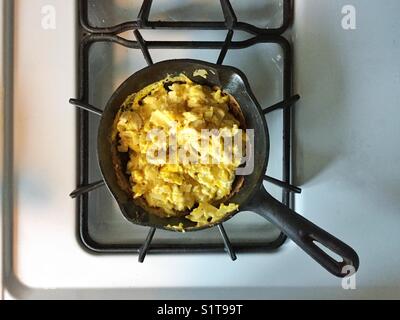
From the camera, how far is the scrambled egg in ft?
2.15

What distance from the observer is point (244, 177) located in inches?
26.1

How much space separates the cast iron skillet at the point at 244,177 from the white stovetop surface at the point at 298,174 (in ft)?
0.24

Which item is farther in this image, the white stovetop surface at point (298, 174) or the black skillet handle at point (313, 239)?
the white stovetop surface at point (298, 174)

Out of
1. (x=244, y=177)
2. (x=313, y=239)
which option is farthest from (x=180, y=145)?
(x=313, y=239)

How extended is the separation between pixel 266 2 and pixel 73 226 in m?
0.39

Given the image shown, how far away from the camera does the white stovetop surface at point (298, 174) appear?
0.70 metres

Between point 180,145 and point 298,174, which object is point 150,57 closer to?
point 180,145

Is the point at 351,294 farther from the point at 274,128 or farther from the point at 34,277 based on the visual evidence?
the point at 34,277

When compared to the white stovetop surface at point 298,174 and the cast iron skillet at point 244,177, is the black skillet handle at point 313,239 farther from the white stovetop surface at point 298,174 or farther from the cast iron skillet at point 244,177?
the white stovetop surface at point 298,174

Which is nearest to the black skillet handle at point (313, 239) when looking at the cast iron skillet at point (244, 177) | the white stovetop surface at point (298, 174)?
the cast iron skillet at point (244, 177)

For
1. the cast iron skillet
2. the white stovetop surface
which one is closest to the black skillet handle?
the cast iron skillet

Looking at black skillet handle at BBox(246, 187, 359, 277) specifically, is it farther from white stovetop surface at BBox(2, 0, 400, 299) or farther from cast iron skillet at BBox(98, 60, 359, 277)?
white stovetop surface at BBox(2, 0, 400, 299)

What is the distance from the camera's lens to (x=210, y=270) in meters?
0.71

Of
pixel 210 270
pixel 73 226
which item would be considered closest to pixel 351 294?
pixel 210 270
